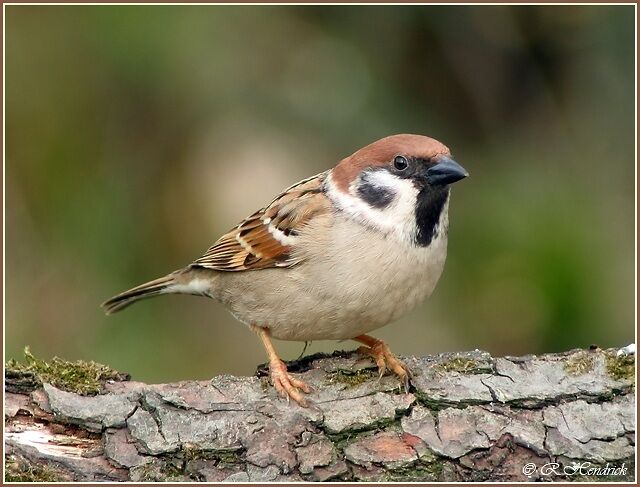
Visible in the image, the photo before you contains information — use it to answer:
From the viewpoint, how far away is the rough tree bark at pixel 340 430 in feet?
10.8

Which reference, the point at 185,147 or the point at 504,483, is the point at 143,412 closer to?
the point at 504,483

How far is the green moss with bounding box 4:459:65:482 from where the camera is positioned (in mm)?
3215

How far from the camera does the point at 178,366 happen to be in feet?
16.8

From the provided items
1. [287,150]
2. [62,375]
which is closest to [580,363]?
[62,375]

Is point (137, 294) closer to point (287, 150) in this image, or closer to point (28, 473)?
point (287, 150)

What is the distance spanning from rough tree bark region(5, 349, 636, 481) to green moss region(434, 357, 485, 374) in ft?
0.18

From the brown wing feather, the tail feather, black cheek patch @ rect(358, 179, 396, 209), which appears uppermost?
black cheek patch @ rect(358, 179, 396, 209)

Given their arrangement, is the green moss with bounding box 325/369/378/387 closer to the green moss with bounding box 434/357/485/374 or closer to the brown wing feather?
the green moss with bounding box 434/357/485/374

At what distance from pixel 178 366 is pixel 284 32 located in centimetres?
207

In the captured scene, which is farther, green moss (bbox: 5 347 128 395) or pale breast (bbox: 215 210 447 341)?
pale breast (bbox: 215 210 447 341)

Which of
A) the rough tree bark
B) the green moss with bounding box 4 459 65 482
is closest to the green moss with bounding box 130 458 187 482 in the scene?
the rough tree bark

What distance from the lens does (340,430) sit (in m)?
3.40

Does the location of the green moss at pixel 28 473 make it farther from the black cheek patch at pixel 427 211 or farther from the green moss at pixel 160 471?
the black cheek patch at pixel 427 211

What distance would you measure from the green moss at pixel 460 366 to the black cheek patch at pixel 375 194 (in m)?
0.70
